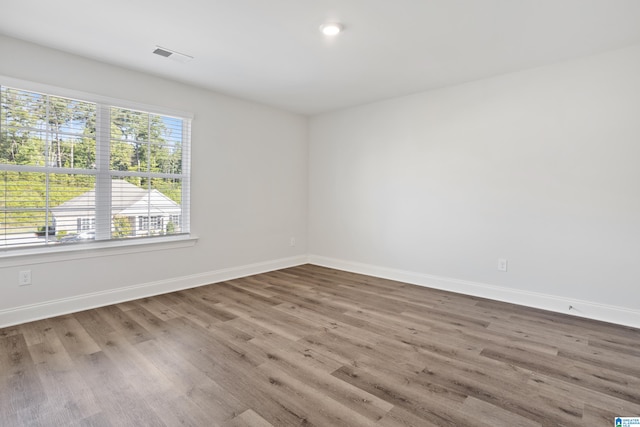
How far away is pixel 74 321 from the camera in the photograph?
279cm

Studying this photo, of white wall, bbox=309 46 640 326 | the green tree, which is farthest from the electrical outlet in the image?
A: white wall, bbox=309 46 640 326

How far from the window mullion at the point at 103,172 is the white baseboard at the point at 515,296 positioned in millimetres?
3161

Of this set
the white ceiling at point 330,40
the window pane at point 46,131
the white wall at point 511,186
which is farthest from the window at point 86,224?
the white wall at point 511,186

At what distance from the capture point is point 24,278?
2.78 meters

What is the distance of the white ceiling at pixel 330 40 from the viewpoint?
88.3 inches

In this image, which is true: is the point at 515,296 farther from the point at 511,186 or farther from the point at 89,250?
the point at 89,250

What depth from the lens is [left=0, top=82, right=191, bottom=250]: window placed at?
2738 millimetres

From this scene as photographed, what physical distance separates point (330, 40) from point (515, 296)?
316cm

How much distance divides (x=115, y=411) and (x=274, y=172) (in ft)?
11.8

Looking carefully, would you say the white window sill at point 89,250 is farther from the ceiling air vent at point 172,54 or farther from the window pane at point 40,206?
the ceiling air vent at point 172,54

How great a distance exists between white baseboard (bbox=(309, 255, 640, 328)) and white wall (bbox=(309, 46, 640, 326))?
1 centimetres

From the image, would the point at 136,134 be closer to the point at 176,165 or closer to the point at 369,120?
the point at 176,165

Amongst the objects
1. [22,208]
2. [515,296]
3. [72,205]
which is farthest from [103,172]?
[515,296]

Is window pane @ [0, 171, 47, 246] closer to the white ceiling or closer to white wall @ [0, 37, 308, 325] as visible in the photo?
white wall @ [0, 37, 308, 325]
